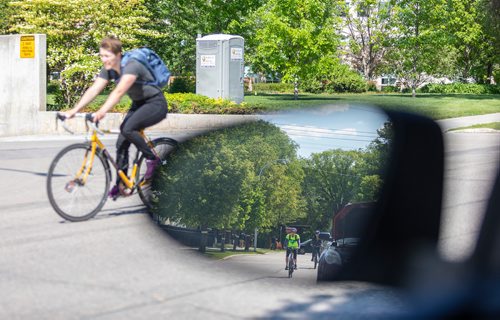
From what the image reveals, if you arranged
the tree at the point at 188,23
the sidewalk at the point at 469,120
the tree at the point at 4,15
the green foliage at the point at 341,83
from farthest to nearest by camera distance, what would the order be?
the green foliage at the point at 341,83
the tree at the point at 4,15
the tree at the point at 188,23
the sidewalk at the point at 469,120

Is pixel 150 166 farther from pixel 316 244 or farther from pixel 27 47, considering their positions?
pixel 27 47

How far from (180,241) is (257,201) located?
828mm

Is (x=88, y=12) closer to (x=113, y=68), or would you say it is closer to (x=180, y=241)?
(x=113, y=68)

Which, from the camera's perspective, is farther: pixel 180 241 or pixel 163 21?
pixel 163 21

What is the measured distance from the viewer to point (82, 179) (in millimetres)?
5980

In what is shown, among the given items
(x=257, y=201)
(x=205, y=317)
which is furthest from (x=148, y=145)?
(x=205, y=317)

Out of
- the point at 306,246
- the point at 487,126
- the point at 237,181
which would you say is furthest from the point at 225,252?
the point at 487,126

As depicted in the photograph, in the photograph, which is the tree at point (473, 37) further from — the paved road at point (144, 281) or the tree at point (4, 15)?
the paved road at point (144, 281)

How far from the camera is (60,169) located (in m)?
6.03

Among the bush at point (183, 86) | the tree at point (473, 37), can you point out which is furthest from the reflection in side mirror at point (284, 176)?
the tree at point (473, 37)

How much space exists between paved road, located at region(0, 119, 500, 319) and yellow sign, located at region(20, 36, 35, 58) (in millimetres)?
11518

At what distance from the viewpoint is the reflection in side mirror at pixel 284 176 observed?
4.11m

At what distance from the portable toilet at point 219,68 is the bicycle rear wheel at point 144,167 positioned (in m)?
15.6

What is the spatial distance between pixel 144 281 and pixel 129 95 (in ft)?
7.49
